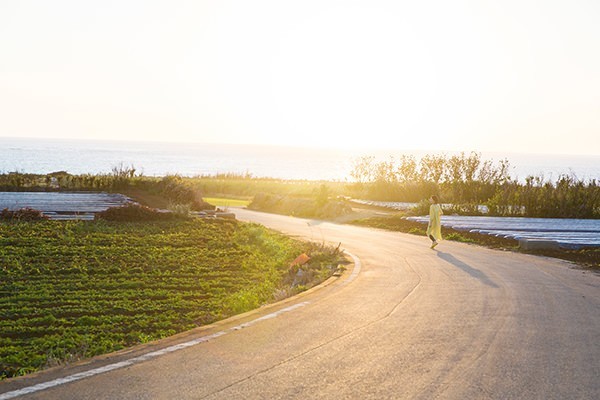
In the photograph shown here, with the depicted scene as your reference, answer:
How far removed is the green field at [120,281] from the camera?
1005 cm

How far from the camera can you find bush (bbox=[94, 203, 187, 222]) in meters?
24.1

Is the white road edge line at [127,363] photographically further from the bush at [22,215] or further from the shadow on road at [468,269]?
the bush at [22,215]

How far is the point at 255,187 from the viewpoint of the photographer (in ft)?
175

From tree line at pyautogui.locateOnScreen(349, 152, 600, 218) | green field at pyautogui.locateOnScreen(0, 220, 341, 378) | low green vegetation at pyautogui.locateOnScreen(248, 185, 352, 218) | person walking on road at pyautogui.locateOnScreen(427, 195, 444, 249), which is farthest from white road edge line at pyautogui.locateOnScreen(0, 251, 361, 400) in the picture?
low green vegetation at pyautogui.locateOnScreen(248, 185, 352, 218)

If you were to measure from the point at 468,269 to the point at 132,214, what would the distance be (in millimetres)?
12764

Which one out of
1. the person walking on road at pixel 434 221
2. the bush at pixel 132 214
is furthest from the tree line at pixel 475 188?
the bush at pixel 132 214

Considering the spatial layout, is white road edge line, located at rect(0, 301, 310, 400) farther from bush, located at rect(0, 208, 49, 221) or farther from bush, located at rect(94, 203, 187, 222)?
bush, located at rect(0, 208, 49, 221)

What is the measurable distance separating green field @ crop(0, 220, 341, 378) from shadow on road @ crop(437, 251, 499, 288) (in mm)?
2981

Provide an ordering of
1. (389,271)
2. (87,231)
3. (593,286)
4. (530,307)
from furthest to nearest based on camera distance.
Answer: (87,231), (389,271), (593,286), (530,307)

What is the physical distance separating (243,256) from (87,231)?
531 centimetres

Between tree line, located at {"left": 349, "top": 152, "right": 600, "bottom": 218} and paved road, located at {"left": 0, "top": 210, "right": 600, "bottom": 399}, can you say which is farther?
tree line, located at {"left": 349, "top": 152, "right": 600, "bottom": 218}

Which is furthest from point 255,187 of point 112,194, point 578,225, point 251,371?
point 251,371

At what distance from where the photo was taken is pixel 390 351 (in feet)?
27.3

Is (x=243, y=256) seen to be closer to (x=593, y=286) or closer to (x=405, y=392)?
(x=593, y=286)
